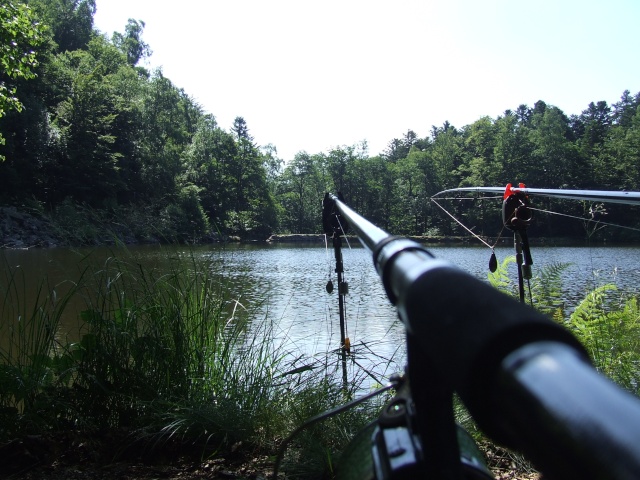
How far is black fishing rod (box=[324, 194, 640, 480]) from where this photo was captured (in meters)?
0.32

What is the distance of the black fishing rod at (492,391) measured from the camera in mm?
316

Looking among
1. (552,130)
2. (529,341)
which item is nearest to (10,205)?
(529,341)

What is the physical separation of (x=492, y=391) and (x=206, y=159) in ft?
211

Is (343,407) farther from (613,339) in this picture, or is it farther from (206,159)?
(206,159)

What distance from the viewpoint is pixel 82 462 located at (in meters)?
2.87

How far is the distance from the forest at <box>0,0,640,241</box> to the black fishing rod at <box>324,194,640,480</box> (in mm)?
12050

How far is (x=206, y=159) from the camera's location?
62.8 meters

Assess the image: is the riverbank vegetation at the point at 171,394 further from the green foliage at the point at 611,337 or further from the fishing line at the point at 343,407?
the fishing line at the point at 343,407

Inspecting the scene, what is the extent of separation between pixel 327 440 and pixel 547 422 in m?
2.88

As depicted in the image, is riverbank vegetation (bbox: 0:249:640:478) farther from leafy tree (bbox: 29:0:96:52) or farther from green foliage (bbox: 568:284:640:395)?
leafy tree (bbox: 29:0:96:52)

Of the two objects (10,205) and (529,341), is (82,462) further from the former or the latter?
(10,205)

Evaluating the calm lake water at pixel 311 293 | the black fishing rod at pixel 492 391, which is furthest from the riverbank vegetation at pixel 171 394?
the black fishing rod at pixel 492 391

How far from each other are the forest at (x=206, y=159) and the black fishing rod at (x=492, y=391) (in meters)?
12.1

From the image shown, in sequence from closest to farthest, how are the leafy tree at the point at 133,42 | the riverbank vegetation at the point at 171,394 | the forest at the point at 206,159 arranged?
the riverbank vegetation at the point at 171,394 < the forest at the point at 206,159 < the leafy tree at the point at 133,42
